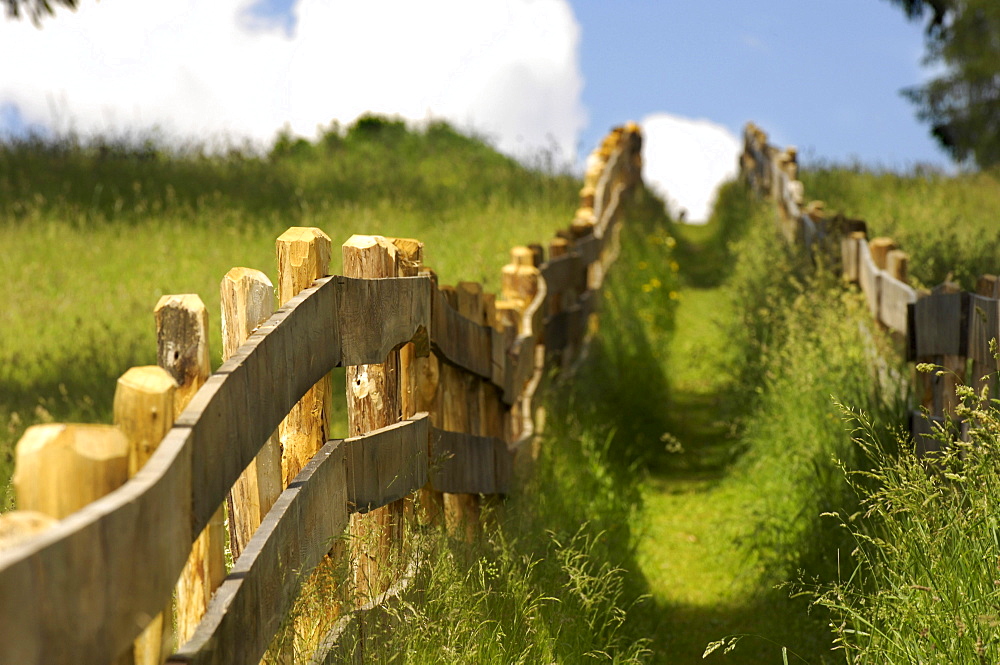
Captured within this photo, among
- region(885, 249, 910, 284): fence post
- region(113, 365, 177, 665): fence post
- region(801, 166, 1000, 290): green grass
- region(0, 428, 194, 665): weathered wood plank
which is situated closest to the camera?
region(0, 428, 194, 665): weathered wood plank

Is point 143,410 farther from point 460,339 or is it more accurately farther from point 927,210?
point 927,210

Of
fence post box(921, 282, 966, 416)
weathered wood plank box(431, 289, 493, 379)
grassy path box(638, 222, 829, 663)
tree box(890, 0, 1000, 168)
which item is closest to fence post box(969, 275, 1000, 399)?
fence post box(921, 282, 966, 416)

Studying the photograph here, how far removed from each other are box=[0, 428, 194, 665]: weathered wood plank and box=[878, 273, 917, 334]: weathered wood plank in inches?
160

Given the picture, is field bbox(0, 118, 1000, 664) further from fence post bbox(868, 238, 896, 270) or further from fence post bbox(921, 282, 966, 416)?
fence post bbox(868, 238, 896, 270)

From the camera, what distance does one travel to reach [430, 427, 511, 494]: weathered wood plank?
3.68 meters

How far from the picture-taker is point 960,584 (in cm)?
279

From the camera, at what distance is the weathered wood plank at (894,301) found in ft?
16.8

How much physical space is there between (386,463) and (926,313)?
2.72 metres

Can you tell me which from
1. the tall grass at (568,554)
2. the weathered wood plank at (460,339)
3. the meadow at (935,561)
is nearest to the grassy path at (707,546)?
the tall grass at (568,554)

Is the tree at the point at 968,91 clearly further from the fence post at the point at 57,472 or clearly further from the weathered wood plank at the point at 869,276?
the fence post at the point at 57,472

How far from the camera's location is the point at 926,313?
4445 millimetres

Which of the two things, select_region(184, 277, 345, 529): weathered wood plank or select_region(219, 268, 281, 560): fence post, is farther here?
select_region(219, 268, 281, 560): fence post

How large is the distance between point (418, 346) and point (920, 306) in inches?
95.2

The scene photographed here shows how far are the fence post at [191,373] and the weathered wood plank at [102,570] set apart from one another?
295 millimetres
